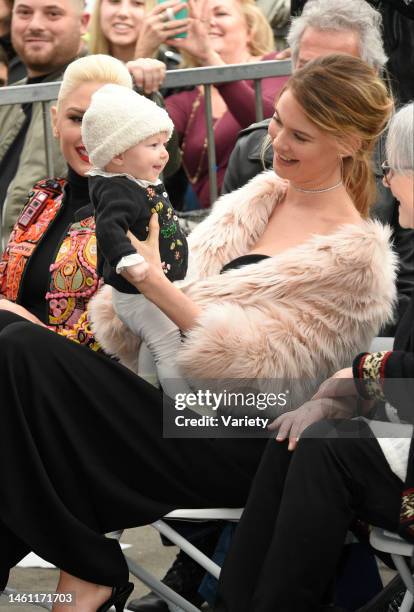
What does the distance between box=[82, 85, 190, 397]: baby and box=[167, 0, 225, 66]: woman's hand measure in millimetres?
1753

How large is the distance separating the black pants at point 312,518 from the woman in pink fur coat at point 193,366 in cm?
33

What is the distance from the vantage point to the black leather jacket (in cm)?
431

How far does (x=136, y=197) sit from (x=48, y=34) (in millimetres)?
2289

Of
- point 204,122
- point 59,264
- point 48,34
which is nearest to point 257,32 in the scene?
point 204,122

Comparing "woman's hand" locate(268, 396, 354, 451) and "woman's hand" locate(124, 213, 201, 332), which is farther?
"woman's hand" locate(124, 213, 201, 332)

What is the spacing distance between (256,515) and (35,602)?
0.66 m

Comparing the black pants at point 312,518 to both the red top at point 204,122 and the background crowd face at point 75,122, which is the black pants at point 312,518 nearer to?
the background crowd face at point 75,122

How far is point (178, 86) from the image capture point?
5246 millimetres

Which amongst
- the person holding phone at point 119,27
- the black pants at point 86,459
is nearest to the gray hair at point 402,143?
the black pants at point 86,459

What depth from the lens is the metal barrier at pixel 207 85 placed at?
16.8 feet

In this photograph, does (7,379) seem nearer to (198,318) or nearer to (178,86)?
(198,318)

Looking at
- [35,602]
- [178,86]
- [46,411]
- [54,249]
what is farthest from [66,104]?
[35,602]

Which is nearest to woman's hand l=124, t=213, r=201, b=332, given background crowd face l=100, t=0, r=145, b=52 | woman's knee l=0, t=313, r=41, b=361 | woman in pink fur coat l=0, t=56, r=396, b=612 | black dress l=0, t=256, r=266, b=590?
woman in pink fur coat l=0, t=56, r=396, b=612

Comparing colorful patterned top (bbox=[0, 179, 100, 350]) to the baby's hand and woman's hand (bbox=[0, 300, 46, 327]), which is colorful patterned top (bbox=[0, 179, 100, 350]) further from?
the baby's hand
